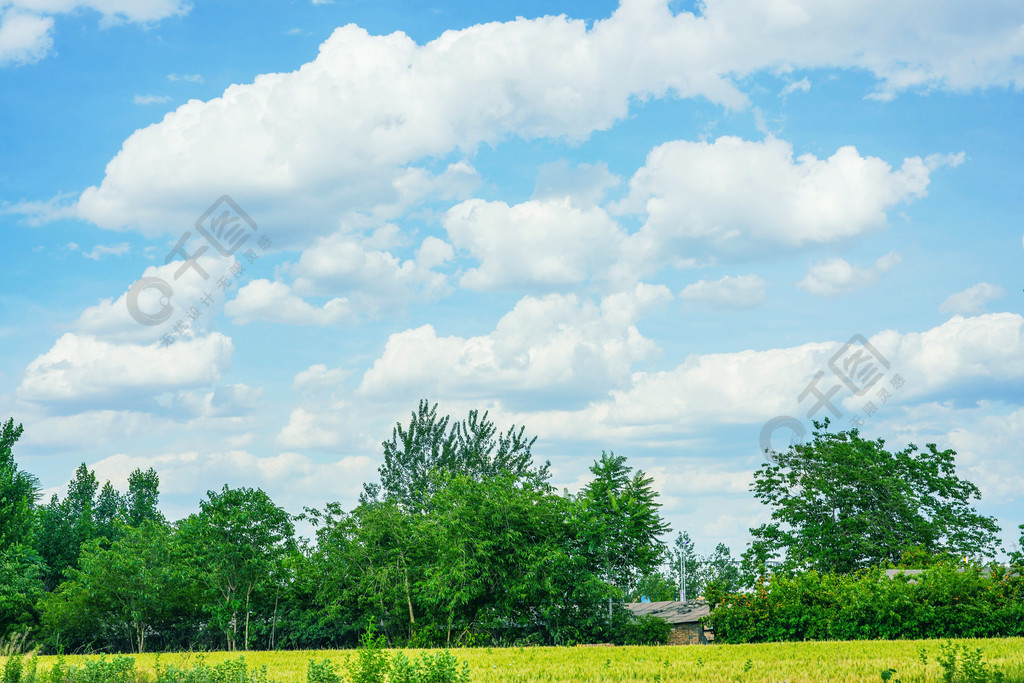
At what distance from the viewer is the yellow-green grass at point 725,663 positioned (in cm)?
1609

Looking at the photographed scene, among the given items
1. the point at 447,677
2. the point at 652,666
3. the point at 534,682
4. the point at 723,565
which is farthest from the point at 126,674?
the point at 723,565

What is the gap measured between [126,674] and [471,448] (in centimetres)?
5777

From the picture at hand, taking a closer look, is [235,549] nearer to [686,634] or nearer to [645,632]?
[645,632]

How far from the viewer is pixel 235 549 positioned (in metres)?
38.0

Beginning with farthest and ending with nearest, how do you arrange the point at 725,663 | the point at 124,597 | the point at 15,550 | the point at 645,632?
the point at 15,550, the point at 124,597, the point at 645,632, the point at 725,663

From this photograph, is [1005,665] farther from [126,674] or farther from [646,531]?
[646,531]

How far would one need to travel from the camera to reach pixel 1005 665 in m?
14.8

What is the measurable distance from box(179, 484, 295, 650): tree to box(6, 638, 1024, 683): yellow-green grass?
42.6ft

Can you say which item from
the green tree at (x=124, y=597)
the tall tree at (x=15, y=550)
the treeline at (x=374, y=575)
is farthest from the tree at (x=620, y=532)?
the tall tree at (x=15, y=550)

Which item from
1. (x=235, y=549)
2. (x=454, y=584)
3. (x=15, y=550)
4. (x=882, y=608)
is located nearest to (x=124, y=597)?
(x=235, y=549)

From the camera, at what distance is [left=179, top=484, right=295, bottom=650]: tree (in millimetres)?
37938

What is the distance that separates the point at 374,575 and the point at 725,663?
20.5 meters

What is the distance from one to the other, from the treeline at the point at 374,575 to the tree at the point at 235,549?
0.06 meters

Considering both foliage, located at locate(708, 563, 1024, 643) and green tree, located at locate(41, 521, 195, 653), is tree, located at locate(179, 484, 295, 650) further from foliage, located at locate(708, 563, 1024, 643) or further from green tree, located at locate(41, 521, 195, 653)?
foliage, located at locate(708, 563, 1024, 643)
